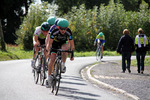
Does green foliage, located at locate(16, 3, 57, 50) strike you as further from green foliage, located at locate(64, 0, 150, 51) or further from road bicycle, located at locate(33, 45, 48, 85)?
road bicycle, located at locate(33, 45, 48, 85)

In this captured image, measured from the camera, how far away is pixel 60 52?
7383 mm

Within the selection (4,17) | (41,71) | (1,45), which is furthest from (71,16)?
(41,71)

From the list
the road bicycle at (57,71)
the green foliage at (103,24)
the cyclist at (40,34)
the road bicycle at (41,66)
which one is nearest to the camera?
the road bicycle at (57,71)

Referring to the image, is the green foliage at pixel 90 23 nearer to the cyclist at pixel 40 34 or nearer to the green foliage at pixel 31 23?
the green foliage at pixel 31 23

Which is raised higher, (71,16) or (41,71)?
(71,16)

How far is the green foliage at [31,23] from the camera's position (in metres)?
31.5

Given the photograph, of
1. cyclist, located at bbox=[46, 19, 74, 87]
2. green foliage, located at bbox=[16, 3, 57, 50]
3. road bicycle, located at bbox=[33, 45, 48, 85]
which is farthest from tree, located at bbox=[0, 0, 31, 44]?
cyclist, located at bbox=[46, 19, 74, 87]

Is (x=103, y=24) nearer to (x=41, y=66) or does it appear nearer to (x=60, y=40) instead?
(x=41, y=66)

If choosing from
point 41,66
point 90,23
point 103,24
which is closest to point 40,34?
point 41,66

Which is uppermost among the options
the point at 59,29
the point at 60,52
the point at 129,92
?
the point at 59,29

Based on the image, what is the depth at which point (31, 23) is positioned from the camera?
31.5 metres

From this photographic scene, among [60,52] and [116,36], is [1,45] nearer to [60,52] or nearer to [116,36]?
[116,36]

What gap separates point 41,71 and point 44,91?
1151 millimetres

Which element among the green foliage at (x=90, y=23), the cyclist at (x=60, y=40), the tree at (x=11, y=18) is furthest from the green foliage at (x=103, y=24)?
the cyclist at (x=60, y=40)
